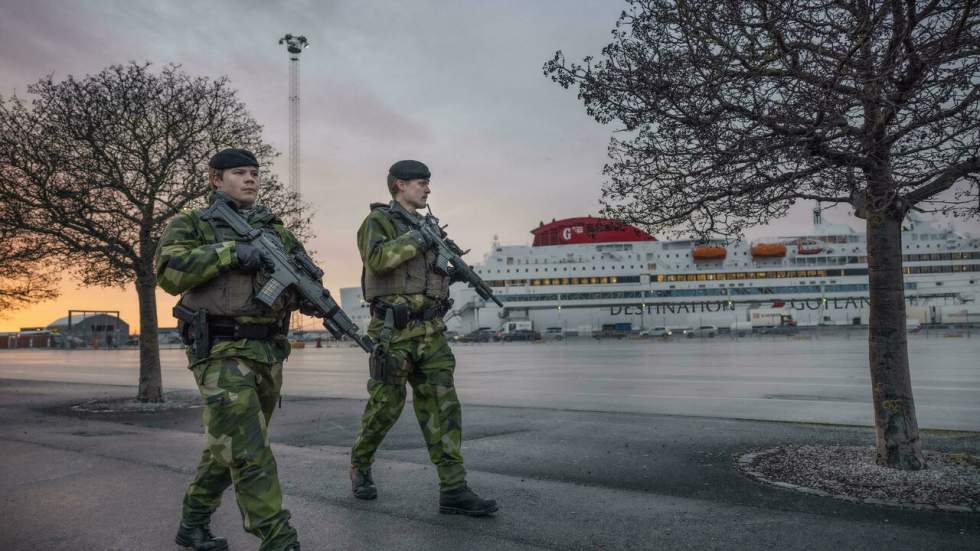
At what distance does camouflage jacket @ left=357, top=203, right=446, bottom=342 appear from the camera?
4570 mm

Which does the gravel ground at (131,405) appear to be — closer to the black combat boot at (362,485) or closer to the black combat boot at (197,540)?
the black combat boot at (362,485)

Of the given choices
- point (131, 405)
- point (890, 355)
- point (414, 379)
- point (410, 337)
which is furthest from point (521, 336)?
point (410, 337)

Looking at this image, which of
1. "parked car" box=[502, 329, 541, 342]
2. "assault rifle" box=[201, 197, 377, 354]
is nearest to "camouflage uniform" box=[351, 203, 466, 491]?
"assault rifle" box=[201, 197, 377, 354]

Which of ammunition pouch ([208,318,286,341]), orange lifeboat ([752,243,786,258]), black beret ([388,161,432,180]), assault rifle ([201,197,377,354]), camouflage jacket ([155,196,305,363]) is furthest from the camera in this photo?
orange lifeboat ([752,243,786,258])

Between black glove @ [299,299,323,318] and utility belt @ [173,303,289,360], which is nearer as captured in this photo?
utility belt @ [173,303,289,360]

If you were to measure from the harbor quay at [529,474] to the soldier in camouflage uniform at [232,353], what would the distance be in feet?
1.80

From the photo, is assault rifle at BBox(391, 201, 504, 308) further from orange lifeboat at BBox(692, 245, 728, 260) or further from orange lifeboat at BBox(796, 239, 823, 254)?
orange lifeboat at BBox(796, 239, 823, 254)

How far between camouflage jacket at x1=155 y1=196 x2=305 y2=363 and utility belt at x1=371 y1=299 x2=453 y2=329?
965 millimetres

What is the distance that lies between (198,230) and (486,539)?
244cm

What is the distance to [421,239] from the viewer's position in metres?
4.64

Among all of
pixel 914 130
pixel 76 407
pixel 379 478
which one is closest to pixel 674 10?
pixel 914 130

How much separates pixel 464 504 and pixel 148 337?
9.86 meters

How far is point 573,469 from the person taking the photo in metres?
5.91

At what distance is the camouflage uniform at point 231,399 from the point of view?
10.7 ft
